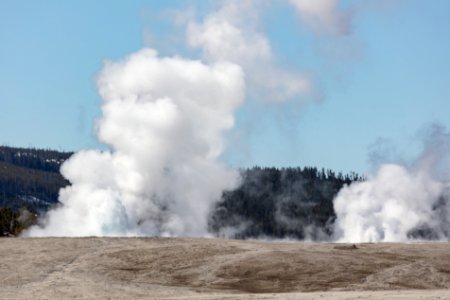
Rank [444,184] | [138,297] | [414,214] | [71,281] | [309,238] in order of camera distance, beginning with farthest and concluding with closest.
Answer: [309,238] < [444,184] < [414,214] < [71,281] < [138,297]

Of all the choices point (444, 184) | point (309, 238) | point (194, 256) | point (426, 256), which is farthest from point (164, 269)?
point (309, 238)

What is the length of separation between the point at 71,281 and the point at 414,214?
93016 mm

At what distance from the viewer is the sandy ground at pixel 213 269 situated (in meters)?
64.0

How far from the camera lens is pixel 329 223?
182m

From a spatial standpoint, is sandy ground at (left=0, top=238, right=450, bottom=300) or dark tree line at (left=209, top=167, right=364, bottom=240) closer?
sandy ground at (left=0, top=238, right=450, bottom=300)

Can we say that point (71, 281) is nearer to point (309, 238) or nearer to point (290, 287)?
point (290, 287)

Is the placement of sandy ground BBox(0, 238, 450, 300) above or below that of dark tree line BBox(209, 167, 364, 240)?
below

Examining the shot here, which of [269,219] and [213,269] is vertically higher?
[269,219]

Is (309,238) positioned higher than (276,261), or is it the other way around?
(309,238)

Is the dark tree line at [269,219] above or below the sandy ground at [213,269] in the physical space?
above

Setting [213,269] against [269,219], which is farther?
[269,219]

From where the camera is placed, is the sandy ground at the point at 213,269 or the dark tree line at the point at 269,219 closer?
the sandy ground at the point at 213,269

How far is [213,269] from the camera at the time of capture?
Result: 245 ft

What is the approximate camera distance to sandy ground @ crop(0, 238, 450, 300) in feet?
210
